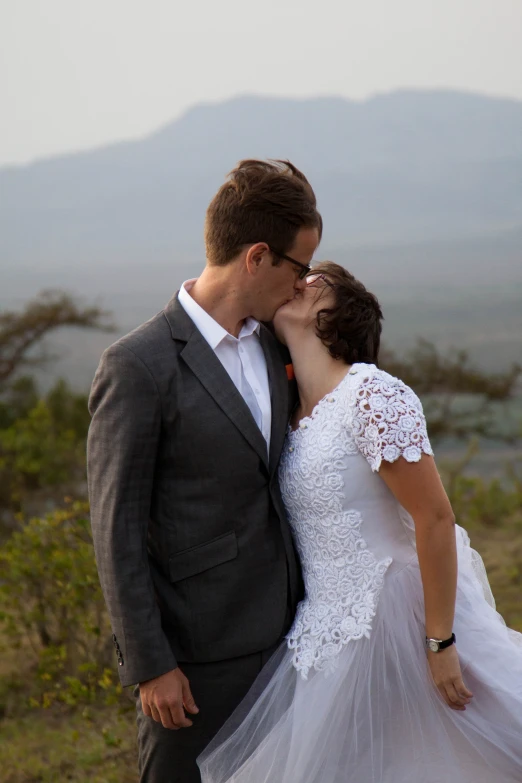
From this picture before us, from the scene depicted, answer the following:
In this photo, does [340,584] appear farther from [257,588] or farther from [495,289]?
[495,289]

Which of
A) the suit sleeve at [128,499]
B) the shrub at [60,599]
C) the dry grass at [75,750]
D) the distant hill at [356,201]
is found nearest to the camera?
the suit sleeve at [128,499]

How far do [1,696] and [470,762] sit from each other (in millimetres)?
3082

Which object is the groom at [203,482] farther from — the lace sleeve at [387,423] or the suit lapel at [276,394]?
the lace sleeve at [387,423]

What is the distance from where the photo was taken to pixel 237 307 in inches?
81.4

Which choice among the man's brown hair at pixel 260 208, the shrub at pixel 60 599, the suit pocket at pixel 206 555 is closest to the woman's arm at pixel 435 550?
the suit pocket at pixel 206 555

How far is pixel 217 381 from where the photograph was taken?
1.98 metres

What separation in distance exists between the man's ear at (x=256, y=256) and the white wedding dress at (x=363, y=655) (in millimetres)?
357

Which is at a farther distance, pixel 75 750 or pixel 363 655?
pixel 75 750

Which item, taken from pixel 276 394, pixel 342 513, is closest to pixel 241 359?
pixel 276 394

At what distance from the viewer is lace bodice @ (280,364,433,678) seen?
1.98m

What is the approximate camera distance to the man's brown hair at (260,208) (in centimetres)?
199

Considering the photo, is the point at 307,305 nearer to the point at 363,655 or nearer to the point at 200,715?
the point at 363,655

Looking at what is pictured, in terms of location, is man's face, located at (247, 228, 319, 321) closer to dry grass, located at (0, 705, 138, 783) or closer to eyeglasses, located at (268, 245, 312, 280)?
eyeglasses, located at (268, 245, 312, 280)

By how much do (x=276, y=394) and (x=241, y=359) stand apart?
13 centimetres
